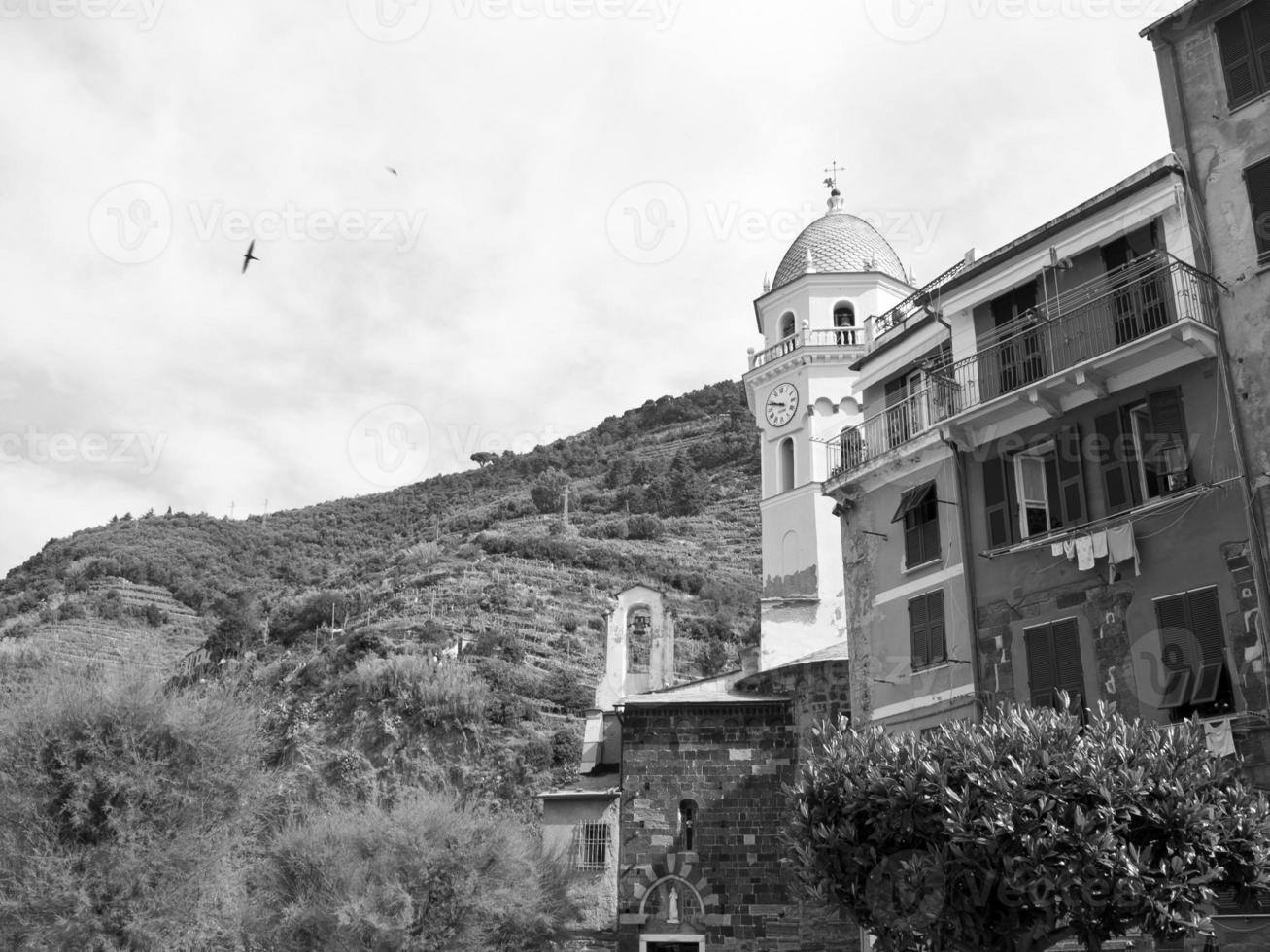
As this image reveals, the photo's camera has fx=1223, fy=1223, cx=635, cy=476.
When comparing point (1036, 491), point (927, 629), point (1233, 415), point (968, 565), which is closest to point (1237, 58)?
point (1233, 415)

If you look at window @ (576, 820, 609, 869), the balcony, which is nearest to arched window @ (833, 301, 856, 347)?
the balcony

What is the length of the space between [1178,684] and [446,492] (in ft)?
423

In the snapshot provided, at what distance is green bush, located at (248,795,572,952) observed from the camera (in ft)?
87.9

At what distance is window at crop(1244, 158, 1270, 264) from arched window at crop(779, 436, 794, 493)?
65.2 feet

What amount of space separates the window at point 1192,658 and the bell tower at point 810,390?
15.9m

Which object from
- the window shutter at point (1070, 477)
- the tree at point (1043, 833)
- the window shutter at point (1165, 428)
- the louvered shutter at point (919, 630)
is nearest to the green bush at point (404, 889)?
the louvered shutter at point (919, 630)

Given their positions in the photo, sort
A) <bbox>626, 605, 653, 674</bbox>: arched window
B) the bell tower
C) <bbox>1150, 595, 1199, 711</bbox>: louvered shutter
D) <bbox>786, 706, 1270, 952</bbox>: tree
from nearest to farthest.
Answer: <bbox>786, 706, 1270, 952</bbox>: tree → <bbox>1150, 595, 1199, 711</bbox>: louvered shutter → the bell tower → <bbox>626, 605, 653, 674</bbox>: arched window

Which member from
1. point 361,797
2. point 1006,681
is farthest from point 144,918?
point 361,797

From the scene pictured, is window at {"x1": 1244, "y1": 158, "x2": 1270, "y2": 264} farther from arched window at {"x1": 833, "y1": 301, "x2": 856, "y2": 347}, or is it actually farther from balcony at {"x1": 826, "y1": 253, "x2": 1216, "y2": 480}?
arched window at {"x1": 833, "y1": 301, "x2": 856, "y2": 347}

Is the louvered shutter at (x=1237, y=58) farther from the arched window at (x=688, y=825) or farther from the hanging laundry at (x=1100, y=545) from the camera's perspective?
the arched window at (x=688, y=825)

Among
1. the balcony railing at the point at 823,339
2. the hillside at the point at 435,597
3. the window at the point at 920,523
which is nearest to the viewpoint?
the window at the point at 920,523

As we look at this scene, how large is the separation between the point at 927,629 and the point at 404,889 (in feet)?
42.0

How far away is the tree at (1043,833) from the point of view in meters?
16.0

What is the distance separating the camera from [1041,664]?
71.6ft
